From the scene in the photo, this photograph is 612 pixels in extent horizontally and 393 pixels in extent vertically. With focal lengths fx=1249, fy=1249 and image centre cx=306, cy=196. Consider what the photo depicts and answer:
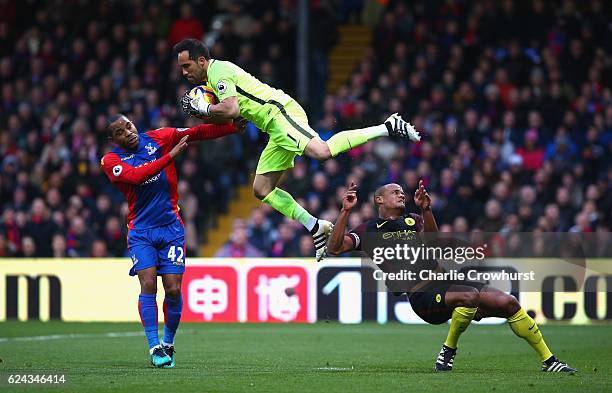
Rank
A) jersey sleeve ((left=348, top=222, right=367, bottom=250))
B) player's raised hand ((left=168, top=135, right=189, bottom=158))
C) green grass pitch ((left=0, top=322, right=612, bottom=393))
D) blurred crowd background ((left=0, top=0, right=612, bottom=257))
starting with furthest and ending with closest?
blurred crowd background ((left=0, top=0, right=612, bottom=257)) → player's raised hand ((left=168, top=135, right=189, bottom=158)) → jersey sleeve ((left=348, top=222, right=367, bottom=250)) → green grass pitch ((left=0, top=322, right=612, bottom=393))

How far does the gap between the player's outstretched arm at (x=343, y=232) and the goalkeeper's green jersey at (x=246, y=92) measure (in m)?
1.32

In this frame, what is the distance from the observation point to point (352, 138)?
12.2m

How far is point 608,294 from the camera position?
1884cm

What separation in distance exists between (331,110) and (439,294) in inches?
416

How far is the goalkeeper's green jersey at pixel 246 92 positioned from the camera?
40.1ft

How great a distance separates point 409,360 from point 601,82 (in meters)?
10.3

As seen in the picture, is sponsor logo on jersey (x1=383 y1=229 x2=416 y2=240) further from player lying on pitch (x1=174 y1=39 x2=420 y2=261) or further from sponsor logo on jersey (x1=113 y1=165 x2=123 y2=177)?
sponsor logo on jersey (x1=113 y1=165 x2=123 y2=177)

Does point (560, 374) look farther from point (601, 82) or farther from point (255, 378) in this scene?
point (601, 82)

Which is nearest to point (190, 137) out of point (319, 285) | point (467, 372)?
point (467, 372)

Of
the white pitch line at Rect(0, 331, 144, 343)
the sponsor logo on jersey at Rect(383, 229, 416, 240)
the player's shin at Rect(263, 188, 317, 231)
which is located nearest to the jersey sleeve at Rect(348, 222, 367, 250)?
the sponsor logo on jersey at Rect(383, 229, 416, 240)

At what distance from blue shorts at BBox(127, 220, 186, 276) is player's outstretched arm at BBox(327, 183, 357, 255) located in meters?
1.65

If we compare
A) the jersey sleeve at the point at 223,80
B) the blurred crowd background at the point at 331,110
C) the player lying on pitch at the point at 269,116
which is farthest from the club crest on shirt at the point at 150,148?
the blurred crowd background at the point at 331,110

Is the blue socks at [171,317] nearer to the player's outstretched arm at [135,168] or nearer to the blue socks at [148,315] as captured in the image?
the blue socks at [148,315]

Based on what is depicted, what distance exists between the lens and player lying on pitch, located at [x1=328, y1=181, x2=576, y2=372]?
38.4 ft
